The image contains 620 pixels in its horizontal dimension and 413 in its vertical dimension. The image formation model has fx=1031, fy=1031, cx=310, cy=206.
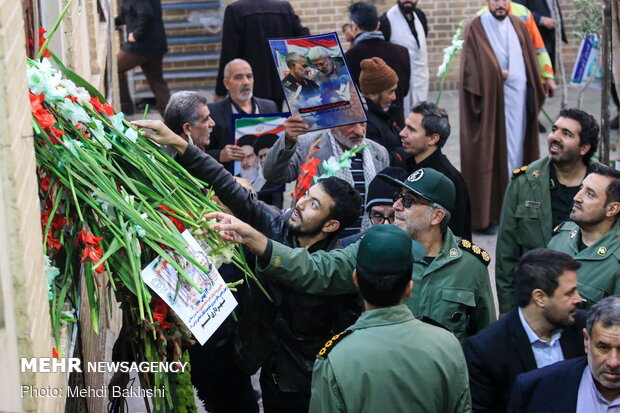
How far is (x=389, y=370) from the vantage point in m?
3.52

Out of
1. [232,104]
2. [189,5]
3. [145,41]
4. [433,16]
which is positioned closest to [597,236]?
[232,104]

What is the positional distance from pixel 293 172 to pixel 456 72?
967 centimetres

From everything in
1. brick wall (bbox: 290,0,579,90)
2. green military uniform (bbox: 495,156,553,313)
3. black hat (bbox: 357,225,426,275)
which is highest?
black hat (bbox: 357,225,426,275)

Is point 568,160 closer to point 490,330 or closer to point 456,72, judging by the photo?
point 490,330

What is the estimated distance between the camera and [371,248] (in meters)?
3.67

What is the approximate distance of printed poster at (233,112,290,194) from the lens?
636 centimetres

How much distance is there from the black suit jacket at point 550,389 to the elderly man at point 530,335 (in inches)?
9.6

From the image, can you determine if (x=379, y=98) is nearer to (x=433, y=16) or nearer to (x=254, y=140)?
(x=254, y=140)

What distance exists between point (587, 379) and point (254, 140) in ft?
10.1

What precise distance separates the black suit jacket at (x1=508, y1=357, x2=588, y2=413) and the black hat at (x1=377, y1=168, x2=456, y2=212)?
1153mm

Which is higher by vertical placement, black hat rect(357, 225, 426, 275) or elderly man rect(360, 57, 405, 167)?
black hat rect(357, 225, 426, 275)

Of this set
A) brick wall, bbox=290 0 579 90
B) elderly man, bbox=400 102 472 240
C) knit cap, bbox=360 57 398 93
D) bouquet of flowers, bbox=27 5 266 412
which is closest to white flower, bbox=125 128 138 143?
bouquet of flowers, bbox=27 5 266 412

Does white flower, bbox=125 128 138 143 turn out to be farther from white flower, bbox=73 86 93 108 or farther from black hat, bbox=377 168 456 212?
black hat, bbox=377 168 456 212

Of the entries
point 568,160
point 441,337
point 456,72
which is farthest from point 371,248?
point 456,72
